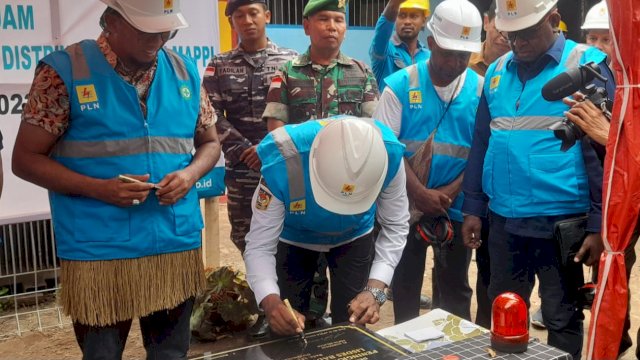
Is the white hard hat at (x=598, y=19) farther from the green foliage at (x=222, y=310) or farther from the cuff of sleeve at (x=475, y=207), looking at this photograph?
the green foliage at (x=222, y=310)

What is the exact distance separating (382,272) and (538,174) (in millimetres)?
791

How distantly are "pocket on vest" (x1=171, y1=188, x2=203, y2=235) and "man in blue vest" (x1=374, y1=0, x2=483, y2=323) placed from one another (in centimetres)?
129

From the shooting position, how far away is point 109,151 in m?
2.36

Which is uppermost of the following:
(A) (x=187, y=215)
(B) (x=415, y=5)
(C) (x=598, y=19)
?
(B) (x=415, y=5)

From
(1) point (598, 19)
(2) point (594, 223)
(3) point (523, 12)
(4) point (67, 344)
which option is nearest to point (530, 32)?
(3) point (523, 12)

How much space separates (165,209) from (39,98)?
581 mm

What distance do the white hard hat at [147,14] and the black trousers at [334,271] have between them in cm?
105

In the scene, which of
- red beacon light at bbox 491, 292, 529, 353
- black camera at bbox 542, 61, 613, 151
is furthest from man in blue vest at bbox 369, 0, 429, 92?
red beacon light at bbox 491, 292, 529, 353

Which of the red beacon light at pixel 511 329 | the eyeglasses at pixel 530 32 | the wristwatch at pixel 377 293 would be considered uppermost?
the eyeglasses at pixel 530 32

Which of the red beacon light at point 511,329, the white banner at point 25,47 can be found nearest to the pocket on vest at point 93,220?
the red beacon light at point 511,329

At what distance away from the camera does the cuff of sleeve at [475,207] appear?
3271 mm

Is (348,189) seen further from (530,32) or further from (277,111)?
(277,111)

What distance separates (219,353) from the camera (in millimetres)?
2109

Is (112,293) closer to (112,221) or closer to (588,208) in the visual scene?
(112,221)
